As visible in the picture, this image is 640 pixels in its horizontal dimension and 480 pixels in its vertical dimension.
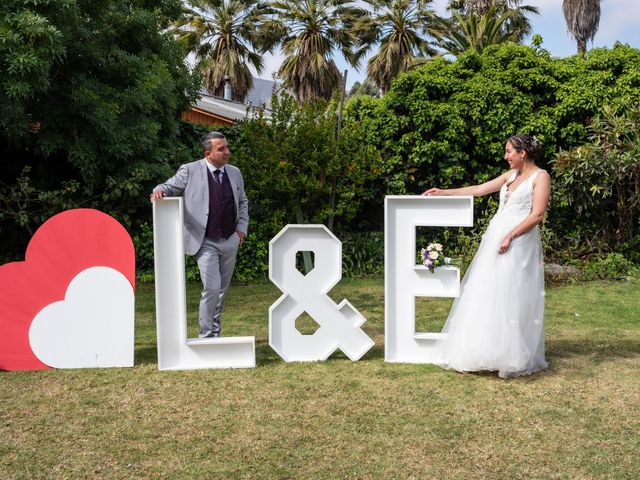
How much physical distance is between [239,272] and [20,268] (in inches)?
225

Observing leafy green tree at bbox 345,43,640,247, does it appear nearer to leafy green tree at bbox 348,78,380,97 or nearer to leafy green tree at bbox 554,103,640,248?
leafy green tree at bbox 554,103,640,248

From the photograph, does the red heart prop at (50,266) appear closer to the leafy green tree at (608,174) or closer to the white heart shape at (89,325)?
the white heart shape at (89,325)

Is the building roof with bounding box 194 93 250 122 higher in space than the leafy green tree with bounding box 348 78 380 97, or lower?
lower

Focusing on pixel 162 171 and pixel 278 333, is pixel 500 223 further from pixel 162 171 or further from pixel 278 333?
pixel 162 171

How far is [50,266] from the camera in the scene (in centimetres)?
512

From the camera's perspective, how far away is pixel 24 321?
5027 millimetres

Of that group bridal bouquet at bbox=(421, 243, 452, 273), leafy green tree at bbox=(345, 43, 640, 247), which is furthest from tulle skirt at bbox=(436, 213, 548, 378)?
leafy green tree at bbox=(345, 43, 640, 247)

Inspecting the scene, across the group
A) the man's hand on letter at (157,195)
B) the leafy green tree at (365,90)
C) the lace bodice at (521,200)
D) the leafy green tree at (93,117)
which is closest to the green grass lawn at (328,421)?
the lace bodice at (521,200)

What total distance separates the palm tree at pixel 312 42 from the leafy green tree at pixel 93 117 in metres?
12.6

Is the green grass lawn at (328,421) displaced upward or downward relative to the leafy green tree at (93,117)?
downward

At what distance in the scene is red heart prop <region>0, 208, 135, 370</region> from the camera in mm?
5031

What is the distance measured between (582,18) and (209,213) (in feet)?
77.9

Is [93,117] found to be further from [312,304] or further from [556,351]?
[556,351]

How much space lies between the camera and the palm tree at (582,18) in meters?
24.4
